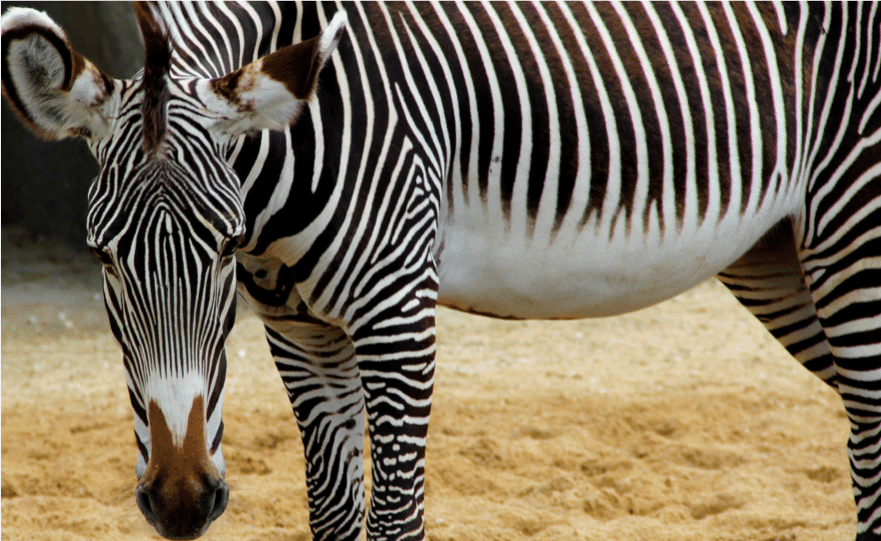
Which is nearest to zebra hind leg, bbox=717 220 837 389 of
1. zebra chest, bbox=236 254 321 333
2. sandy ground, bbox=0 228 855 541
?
sandy ground, bbox=0 228 855 541

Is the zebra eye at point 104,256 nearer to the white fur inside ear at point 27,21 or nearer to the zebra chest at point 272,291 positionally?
the white fur inside ear at point 27,21

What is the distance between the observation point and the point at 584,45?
247 centimetres

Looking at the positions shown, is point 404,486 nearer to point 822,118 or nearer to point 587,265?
point 587,265

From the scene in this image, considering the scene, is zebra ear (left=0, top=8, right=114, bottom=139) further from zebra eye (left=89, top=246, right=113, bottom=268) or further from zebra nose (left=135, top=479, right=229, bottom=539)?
zebra nose (left=135, top=479, right=229, bottom=539)

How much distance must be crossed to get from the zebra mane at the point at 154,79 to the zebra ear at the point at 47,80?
105 mm

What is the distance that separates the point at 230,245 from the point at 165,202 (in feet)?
0.52

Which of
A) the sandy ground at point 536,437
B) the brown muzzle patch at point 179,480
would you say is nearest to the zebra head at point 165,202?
the brown muzzle patch at point 179,480

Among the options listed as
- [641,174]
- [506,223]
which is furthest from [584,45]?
[506,223]

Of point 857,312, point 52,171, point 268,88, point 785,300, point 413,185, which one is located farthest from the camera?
point 52,171

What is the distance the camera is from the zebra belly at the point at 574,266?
2.41 metres

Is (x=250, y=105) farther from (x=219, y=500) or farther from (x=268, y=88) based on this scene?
(x=219, y=500)

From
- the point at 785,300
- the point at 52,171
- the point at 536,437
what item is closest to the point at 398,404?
the point at 785,300

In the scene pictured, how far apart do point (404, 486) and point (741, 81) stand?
1.56 m

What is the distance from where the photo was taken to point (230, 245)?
177 cm
